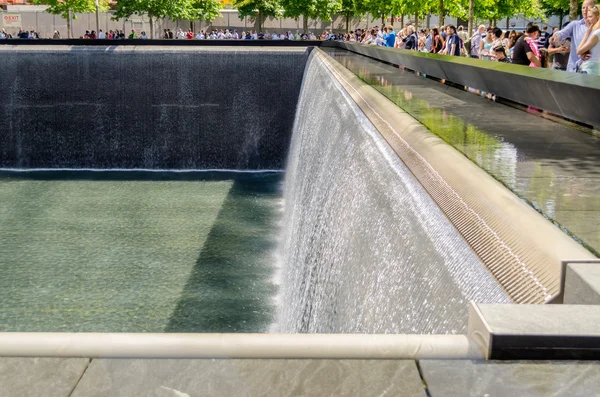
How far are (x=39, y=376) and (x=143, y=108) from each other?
16.3 meters

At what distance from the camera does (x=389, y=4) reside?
44.2m

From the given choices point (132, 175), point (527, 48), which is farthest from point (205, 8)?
point (527, 48)

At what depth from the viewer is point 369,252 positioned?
3787 millimetres

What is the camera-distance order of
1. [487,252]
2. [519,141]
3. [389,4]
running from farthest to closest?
[389,4] < [519,141] < [487,252]

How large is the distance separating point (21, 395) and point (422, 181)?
6.98 ft

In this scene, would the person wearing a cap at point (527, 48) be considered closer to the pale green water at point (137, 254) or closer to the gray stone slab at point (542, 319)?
the pale green water at point (137, 254)

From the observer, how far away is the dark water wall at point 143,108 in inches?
682

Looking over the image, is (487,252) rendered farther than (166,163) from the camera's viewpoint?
No

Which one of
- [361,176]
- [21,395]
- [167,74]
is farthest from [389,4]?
[21,395]

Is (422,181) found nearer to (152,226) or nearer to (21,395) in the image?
(21,395)

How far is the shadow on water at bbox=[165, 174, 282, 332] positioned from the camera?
7559 millimetres

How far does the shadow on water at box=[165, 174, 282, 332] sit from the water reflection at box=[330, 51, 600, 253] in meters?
2.31

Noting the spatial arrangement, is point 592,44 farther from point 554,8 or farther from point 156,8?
point 554,8

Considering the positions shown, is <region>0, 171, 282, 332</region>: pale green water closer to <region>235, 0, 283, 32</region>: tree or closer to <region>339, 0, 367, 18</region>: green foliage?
<region>339, 0, 367, 18</region>: green foliage
